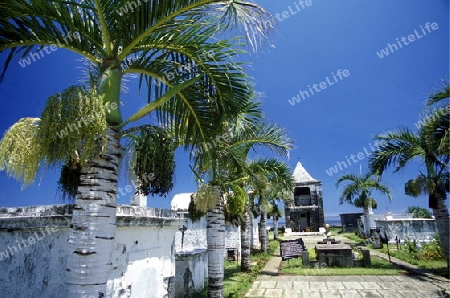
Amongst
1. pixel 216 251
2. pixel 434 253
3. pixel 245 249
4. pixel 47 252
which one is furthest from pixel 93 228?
pixel 434 253

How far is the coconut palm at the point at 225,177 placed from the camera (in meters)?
7.31

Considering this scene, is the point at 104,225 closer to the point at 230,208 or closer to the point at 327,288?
the point at 230,208

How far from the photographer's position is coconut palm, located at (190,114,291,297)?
24.0 feet

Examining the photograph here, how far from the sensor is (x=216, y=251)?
789 cm

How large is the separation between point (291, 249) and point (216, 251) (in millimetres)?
10414

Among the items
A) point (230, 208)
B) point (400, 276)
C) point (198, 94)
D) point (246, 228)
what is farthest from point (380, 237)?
point (198, 94)

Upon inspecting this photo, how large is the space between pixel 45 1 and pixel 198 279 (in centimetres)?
862

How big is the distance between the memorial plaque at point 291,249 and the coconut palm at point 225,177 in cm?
864

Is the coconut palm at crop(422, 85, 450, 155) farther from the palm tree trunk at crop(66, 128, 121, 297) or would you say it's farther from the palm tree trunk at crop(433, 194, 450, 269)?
the palm tree trunk at crop(66, 128, 121, 297)

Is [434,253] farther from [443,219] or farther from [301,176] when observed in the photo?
[301,176]

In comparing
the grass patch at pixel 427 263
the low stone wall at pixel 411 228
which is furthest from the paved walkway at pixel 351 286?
the low stone wall at pixel 411 228

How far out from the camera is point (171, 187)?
3.87 m

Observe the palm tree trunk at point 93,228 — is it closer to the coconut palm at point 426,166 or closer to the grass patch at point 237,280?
the grass patch at point 237,280

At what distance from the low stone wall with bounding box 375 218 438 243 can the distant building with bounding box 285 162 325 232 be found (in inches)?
579
